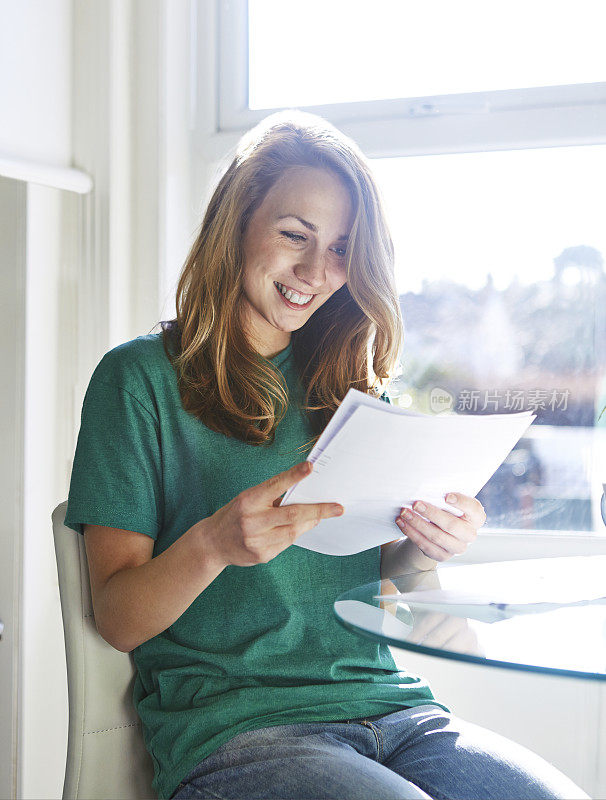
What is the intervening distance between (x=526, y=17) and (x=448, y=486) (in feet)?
4.11

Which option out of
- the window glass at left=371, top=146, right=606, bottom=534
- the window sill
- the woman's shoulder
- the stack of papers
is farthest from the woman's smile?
the window sill

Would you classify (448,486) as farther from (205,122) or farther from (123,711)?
(205,122)

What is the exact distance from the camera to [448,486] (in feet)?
3.39

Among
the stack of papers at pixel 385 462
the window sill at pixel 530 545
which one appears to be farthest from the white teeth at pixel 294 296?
the window sill at pixel 530 545

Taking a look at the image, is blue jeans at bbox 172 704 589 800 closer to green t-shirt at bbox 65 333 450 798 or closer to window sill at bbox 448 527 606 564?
green t-shirt at bbox 65 333 450 798

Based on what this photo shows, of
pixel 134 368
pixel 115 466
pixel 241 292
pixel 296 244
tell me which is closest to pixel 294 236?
pixel 296 244

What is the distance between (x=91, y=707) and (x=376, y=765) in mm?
393

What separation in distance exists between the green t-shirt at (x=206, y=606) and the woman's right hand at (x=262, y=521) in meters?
0.19

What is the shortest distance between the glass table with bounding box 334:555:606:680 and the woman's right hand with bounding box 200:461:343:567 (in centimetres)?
11

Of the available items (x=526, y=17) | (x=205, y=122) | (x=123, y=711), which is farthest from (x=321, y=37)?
(x=123, y=711)

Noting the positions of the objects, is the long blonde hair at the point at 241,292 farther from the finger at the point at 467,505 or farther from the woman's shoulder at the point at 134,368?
the finger at the point at 467,505

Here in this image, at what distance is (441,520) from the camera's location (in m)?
1.08

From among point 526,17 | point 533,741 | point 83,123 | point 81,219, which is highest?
point 526,17

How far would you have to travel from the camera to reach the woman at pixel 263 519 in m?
1.00
